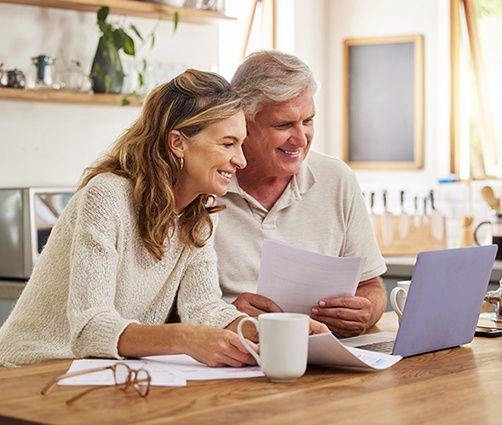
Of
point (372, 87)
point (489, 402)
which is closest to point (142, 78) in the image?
point (372, 87)

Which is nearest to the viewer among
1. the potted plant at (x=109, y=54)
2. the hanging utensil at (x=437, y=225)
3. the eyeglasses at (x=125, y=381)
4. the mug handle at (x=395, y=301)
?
the eyeglasses at (x=125, y=381)

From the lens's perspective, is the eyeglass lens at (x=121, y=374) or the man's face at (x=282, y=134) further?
the man's face at (x=282, y=134)

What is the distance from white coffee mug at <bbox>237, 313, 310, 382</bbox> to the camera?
1.35 metres

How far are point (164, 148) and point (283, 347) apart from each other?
2.17ft

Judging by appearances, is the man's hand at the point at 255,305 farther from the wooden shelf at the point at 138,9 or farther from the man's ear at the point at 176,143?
the wooden shelf at the point at 138,9

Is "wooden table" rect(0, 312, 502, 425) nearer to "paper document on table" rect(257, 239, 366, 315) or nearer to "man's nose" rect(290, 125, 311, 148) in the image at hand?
"paper document on table" rect(257, 239, 366, 315)

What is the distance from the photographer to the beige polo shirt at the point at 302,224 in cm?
222

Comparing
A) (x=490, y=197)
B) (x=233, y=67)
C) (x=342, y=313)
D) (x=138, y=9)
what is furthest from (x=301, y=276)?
(x=233, y=67)

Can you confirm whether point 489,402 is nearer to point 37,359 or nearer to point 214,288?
point 214,288

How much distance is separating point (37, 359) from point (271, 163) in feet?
2.88

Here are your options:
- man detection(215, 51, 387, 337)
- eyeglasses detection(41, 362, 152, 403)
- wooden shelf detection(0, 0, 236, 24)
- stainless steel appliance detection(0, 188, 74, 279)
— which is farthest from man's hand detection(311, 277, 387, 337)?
wooden shelf detection(0, 0, 236, 24)

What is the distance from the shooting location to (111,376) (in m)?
1.37

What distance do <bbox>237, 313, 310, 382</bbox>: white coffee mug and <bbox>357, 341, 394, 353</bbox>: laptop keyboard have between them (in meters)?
0.37

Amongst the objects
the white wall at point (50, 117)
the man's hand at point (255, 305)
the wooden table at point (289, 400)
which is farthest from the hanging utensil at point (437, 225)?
the wooden table at point (289, 400)
